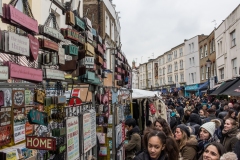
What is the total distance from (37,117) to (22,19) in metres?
0.97

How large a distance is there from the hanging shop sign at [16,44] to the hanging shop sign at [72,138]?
38.8 inches

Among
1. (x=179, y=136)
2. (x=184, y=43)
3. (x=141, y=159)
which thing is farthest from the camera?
(x=184, y=43)

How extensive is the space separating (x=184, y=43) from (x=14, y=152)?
5178cm

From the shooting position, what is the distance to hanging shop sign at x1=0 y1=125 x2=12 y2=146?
117 inches

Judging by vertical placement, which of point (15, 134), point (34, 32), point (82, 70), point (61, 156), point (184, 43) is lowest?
point (61, 156)

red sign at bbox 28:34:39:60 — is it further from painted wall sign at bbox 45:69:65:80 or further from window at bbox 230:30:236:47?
window at bbox 230:30:236:47

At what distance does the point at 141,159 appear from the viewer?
12.1ft

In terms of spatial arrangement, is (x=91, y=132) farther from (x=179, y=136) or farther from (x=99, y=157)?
(x=179, y=136)

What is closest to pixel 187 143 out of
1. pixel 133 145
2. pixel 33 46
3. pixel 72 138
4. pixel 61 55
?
pixel 133 145

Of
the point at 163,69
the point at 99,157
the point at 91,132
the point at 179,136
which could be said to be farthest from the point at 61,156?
the point at 163,69

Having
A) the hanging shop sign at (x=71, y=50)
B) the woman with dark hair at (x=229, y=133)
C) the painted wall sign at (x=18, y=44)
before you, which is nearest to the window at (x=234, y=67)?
the woman with dark hair at (x=229, y=133)

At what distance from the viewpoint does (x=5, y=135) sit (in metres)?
3.04

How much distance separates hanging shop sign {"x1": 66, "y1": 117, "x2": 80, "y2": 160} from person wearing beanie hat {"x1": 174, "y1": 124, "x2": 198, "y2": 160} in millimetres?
2228

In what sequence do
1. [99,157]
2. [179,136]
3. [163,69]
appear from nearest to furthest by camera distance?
[99,157], [179,136], [163,69]
